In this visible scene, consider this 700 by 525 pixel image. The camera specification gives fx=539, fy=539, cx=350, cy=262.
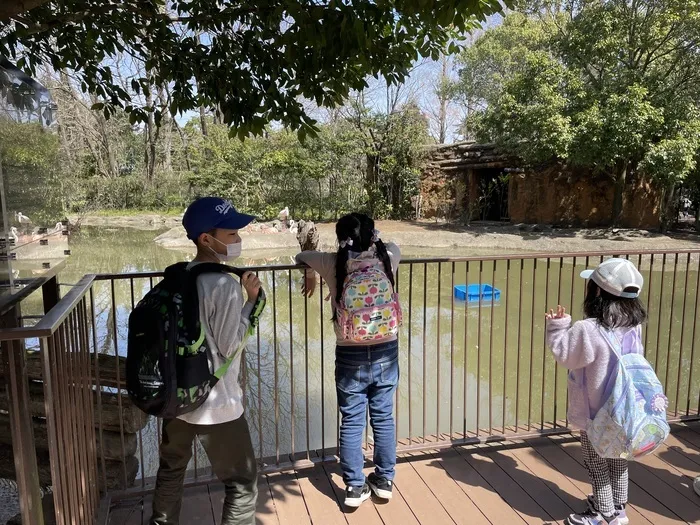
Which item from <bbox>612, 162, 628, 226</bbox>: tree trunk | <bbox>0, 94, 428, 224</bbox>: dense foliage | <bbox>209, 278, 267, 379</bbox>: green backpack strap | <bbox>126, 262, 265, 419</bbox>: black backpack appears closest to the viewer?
<bbox>126, 262, 265, 419</bbox>: black backpack

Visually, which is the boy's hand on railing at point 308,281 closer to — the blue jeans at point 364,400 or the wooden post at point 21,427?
the blue jeans at point 364,400

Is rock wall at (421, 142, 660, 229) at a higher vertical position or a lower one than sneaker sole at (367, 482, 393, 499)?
higher

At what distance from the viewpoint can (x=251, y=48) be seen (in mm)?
3469

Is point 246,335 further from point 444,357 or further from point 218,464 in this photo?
point 444,357

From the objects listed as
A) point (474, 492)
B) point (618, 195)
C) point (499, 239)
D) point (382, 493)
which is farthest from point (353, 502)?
point (618, 195)

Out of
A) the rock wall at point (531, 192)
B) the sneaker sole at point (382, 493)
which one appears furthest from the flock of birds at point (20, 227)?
the rock wall at point (531, 192)

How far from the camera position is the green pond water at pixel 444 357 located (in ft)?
10.5

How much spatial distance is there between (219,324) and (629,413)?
1613 mm

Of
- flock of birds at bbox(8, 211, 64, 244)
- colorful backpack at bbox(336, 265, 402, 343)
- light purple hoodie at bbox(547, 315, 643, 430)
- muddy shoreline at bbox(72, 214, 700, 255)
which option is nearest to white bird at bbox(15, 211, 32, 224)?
flock of birds at bbox(8, 211, 64, 244)

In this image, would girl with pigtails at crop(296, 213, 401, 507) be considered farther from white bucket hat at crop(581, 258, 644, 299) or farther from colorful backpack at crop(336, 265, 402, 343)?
white bucket hat at crop(581, 258, 644, 299)

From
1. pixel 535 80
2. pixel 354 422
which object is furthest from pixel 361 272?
pixel 535 80

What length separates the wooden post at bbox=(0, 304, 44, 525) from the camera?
1395mm

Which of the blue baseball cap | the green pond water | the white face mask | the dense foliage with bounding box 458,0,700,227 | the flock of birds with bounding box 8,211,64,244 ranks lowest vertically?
the green pond water

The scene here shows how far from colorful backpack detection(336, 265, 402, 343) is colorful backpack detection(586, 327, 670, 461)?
897 mm
